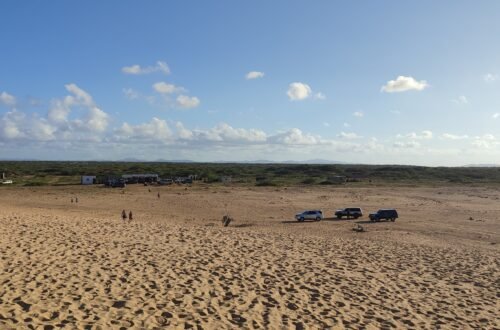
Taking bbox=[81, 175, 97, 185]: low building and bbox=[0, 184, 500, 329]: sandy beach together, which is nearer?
bbox=[0, 184, 500, 329]: sandy beach

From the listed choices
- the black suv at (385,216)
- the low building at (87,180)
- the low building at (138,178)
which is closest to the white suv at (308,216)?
the black suv at (385,216)

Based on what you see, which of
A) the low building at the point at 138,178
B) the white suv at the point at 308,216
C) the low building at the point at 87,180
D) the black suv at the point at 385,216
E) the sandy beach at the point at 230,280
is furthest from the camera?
the low building at the point at 138,178

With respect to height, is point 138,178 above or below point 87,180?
above

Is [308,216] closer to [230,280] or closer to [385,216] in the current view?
[385,216]

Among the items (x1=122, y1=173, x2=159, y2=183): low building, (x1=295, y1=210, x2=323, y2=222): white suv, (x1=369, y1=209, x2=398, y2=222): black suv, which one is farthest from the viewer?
(x1=122, y1=173, x2=159, y2=183): low building

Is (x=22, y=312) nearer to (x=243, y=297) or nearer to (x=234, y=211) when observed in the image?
(x=243, y=297)

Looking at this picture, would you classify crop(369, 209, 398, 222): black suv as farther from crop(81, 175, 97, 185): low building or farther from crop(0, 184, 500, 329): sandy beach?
crop(81, 175, 97, 185): low building

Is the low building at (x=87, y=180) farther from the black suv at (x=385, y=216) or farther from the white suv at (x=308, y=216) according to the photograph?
the black suv at (x=385, y=216)

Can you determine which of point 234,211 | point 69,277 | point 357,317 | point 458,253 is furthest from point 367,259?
point 234,211

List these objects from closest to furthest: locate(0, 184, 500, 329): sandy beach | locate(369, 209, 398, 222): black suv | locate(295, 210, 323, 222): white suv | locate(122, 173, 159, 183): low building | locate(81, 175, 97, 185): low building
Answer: locate(0, 184, 500, 329): sandy beach
locate(295, 210, 323, 222): white suv
locate(369, 209, 398, 222): black suv
locate(81, 175, 97, 185): low building
locate(122, 173, 159, 183): low building

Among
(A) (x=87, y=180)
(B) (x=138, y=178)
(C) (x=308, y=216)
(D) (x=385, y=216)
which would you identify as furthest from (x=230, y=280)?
(B) (x=138, y=178)

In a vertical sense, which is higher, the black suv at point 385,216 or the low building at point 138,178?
the low building at point 138,178

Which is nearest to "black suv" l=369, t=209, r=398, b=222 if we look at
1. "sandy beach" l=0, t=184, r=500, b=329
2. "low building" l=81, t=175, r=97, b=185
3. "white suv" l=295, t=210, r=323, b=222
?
"white suv" l=295, t=210, r=323, b=222

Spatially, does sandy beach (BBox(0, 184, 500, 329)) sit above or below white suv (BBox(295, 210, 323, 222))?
above
